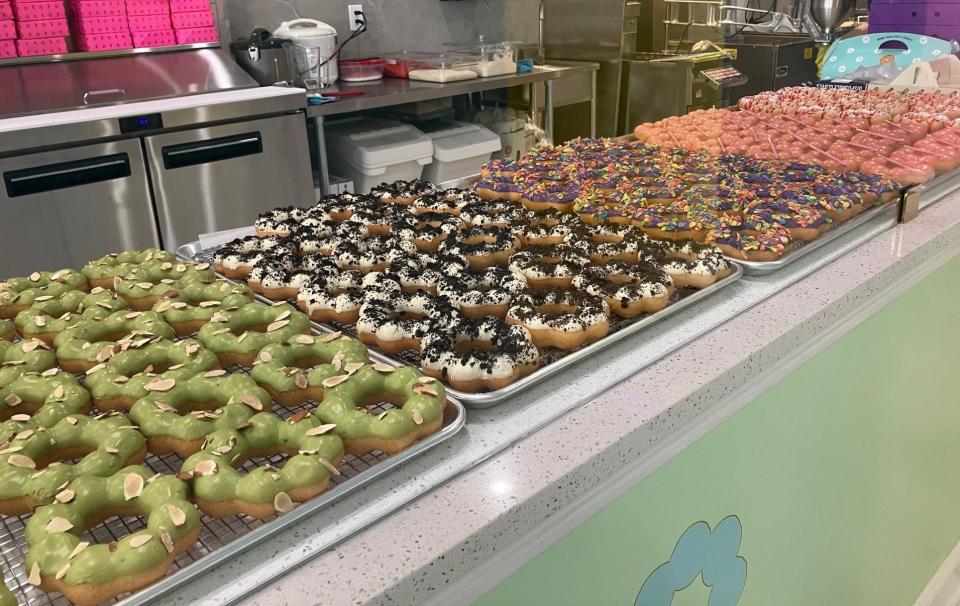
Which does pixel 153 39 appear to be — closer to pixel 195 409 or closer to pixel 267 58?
pixel 267 58

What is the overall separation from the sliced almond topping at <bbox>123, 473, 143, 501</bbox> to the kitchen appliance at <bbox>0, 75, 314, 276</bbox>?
251 cm

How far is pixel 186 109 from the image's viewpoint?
10.5ft

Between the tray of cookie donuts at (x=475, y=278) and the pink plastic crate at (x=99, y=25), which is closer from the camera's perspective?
the tray of cookie donuts at (x=475, y=278)

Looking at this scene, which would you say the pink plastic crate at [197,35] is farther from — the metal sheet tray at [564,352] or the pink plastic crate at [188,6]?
the metal sheet tray at [564,352]

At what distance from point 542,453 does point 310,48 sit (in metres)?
3.52

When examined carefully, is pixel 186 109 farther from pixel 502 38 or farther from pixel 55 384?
pixel 502 38

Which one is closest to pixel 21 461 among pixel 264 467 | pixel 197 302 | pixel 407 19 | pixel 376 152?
pixel 264 467

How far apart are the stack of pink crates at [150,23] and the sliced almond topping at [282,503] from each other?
3.52 metres

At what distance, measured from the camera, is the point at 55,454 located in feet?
3.05

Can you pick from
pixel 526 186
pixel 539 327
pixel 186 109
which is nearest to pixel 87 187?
pixel 186 109

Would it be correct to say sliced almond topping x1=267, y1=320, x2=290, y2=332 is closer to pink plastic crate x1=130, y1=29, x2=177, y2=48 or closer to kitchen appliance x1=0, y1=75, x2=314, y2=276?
kitchen appliance x1=0, y1=75, x2=314, y2=276

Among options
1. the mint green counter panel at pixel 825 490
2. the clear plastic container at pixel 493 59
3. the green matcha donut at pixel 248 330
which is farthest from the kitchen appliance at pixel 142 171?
the mint green counter panel at pixel 825 490

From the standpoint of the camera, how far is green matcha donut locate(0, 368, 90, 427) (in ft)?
3.25

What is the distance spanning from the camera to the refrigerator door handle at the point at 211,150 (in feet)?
10.6
